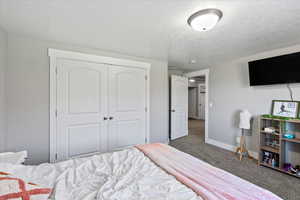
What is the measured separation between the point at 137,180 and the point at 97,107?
188cm

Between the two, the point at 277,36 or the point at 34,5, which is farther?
the point at 277,36

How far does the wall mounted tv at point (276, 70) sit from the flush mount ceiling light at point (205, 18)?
173 centimetres

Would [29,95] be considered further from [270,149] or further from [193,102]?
[193,102]

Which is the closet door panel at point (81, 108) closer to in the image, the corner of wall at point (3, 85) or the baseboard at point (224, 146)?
the corner of wall at point (3, 85)

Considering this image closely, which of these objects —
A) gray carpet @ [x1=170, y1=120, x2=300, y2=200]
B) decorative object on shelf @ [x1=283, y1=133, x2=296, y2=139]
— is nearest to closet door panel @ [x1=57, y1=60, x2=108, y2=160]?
gray carpet @ [x1=170, y1=120, x2=300, y2=200]

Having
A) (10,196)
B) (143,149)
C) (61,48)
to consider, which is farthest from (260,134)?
(61,48)

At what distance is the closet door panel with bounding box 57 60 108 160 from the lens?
7.75 ft

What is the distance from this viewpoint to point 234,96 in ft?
10.6

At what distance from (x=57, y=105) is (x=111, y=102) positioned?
3.04ft

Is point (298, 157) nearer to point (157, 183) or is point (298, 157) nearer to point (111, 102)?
Answer: point (157, 183)

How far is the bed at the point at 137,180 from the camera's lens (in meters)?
0.92

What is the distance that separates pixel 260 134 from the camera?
99.1 inches

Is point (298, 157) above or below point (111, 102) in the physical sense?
below

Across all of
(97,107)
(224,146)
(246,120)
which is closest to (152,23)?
(97,107)
